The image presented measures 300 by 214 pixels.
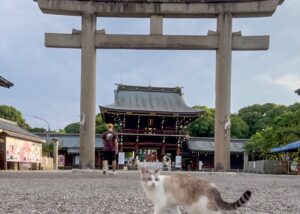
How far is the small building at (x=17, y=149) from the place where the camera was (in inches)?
991

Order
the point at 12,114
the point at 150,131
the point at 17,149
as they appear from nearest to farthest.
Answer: the point at 17,149 < the point at 150,131 < the point at 12,114

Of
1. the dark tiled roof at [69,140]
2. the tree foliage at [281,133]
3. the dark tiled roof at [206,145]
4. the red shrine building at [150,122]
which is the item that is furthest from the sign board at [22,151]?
the tree foliage at [281,133]

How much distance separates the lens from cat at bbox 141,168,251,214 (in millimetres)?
3869

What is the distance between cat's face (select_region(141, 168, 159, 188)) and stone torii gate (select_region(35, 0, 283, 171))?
1646 cm

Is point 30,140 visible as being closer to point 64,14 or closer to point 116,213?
point 64,14

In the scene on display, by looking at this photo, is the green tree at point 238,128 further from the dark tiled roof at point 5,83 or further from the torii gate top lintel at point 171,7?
the dark tiled roof at point 5,83

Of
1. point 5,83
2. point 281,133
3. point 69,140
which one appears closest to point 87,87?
point 5,83

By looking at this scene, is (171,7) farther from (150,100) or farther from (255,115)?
(255,115)

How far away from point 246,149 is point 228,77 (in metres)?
18.3

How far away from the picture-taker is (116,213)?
5.01 m

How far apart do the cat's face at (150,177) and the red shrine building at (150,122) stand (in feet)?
102

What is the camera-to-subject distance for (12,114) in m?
63.3

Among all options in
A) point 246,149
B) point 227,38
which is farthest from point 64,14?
point 246,149

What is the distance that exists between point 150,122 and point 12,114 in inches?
1300
